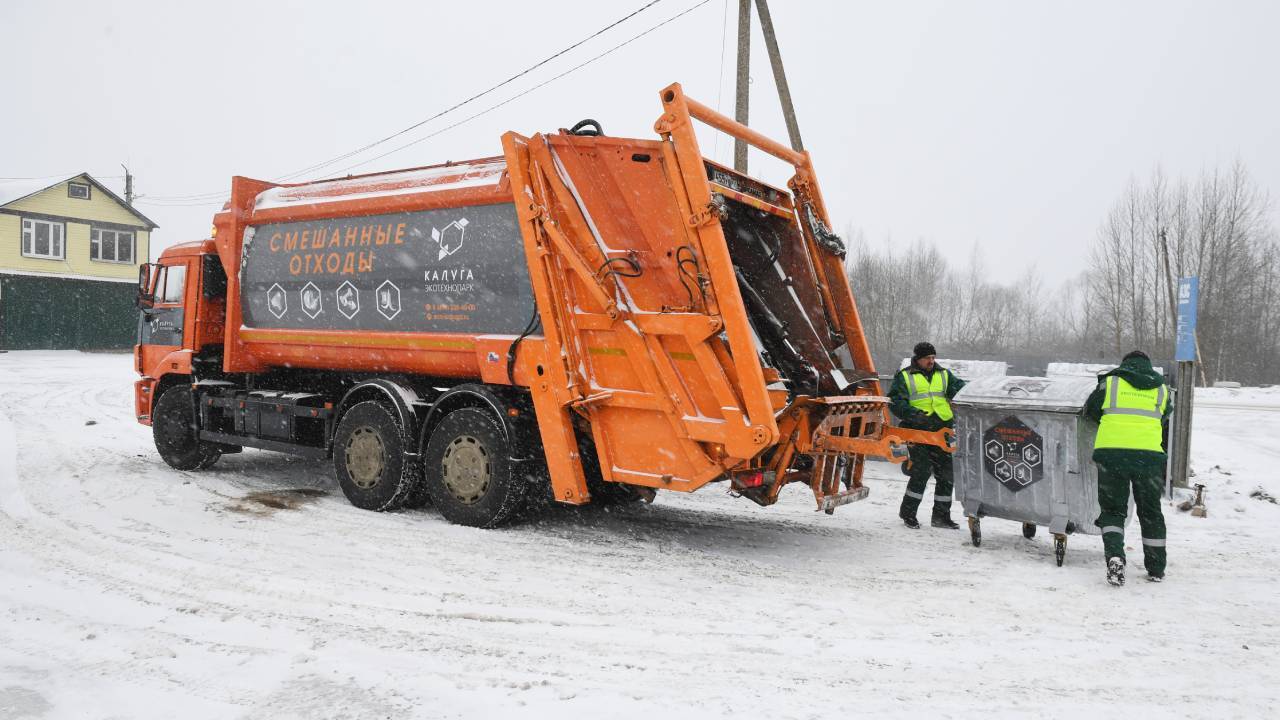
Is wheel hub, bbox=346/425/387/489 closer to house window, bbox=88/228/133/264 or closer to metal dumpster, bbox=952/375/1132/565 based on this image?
metal dumpster, bbox=952/375/1132/565

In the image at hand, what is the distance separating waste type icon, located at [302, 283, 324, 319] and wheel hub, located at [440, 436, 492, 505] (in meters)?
1.97

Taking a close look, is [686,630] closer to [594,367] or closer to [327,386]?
[594,367]

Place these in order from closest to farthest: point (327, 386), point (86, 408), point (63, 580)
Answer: point (63, 580), point (327, 386), point (86, 408)

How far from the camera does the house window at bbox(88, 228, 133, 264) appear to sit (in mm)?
31344

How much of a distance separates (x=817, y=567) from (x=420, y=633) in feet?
8.34

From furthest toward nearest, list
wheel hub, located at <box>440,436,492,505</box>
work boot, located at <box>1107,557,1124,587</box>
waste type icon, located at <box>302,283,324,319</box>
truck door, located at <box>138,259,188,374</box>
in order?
truck door, located at <box>138,259,188,374</box> → waste type icon, located at <box>302,283,324,319</box> → wheel hub, located at <box>440,436,492,505</box> → work boot, located at <box>1107,557,1124,587</box>

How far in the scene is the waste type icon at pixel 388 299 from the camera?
645cm

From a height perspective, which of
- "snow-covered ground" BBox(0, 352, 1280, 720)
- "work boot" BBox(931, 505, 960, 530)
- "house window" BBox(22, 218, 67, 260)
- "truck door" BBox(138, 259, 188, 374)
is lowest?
"snow-covered ground" BBox(0, 352, 1280, 720)

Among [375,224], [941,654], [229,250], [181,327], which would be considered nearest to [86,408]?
[181,327]

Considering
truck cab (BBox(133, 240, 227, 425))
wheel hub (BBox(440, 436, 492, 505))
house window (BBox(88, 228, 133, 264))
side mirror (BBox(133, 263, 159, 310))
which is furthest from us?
house window (BBox(88, 228, 133, 264))

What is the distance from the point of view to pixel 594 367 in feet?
17.7

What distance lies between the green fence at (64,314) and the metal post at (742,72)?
2513 centimetres

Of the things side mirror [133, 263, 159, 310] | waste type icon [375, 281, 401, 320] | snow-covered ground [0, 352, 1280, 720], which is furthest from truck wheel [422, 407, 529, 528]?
side mirror [133, 263, 159, 310]

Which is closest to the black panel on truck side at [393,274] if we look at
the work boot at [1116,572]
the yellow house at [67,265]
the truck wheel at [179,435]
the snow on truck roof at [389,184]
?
the snow on truck roof at [389,184]
